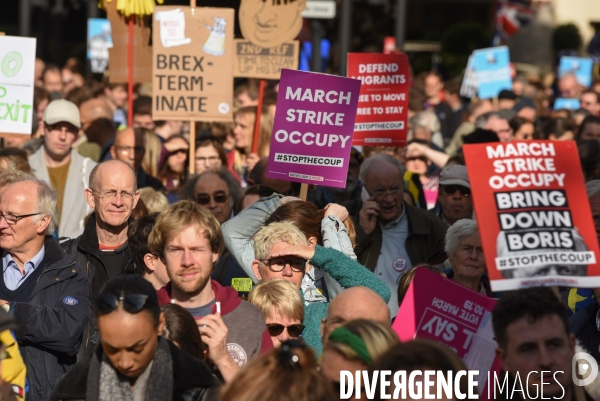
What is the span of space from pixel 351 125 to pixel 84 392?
3566mm

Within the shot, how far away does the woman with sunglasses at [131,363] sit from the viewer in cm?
410

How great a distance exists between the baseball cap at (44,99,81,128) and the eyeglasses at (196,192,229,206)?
152cm

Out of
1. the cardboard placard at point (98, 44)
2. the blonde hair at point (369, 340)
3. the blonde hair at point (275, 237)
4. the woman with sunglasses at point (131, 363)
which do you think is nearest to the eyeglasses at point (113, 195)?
the blonde hair at point (275, 237)

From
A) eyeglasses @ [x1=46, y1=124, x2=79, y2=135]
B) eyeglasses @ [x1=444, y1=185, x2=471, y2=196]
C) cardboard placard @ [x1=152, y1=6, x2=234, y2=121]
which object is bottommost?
eyeglasses @ [x1=444, y1=185, x2=471, y2=196]

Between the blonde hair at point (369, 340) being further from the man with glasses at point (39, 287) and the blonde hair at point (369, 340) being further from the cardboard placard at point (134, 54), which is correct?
the cardboard placard at point (134, 54)

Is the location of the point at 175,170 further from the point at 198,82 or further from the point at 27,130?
the point at 27,130

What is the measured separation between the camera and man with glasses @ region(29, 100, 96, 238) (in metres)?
8.55

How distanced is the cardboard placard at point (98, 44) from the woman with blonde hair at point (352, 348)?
15300mm

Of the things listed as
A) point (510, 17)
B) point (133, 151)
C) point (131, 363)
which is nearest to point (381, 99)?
point (133, 151)

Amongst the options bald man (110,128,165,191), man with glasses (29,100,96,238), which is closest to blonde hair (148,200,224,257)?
man with glasses (29,100,96,238)

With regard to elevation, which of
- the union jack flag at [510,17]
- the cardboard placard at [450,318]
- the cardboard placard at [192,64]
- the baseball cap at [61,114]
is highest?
the union jack flag at [510,17]

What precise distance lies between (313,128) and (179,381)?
11.1 feet

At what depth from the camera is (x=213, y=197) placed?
8094 millimetres

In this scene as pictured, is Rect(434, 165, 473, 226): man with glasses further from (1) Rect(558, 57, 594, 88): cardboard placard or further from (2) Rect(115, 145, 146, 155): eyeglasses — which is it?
(1) Rect(558, 57, 594, 88): cardboard placard
